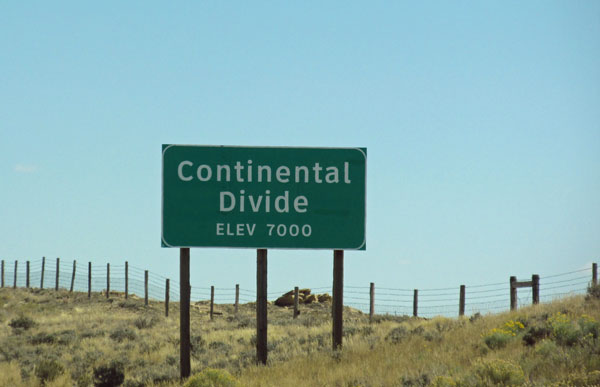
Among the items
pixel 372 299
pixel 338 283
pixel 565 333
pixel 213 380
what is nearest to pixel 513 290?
pixel 372 299

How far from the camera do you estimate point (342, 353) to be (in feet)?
50.2

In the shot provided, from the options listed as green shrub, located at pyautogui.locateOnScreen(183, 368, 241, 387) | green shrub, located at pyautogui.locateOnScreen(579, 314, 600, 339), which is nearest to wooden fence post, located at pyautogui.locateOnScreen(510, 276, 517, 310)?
green shrub, located at pyautogui.locateOnScreen(579, 314, 600, 339)

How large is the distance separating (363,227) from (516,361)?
217 inches

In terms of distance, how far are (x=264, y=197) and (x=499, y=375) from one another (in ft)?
24.5

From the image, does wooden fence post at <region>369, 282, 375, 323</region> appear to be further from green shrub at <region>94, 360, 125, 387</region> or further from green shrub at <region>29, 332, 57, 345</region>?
green shrub at <region>94, 360, 125, 387</region>

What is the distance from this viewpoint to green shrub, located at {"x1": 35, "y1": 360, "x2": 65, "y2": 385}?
57.3 feet

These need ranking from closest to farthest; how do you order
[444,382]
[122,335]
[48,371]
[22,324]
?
1. [444,382]
2. [48,371]
3. [122,335]
4. [22,324]

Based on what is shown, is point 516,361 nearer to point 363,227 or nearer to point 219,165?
point 363,227

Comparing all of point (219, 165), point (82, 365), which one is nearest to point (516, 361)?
point (219, 165)

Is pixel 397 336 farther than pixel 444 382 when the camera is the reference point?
Yes

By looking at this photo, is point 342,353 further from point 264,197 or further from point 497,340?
point 264,197

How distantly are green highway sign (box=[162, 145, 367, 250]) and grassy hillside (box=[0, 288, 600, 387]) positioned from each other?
2979mm

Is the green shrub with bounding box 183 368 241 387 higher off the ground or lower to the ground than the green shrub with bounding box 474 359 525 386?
lower

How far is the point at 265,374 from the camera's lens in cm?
1409
